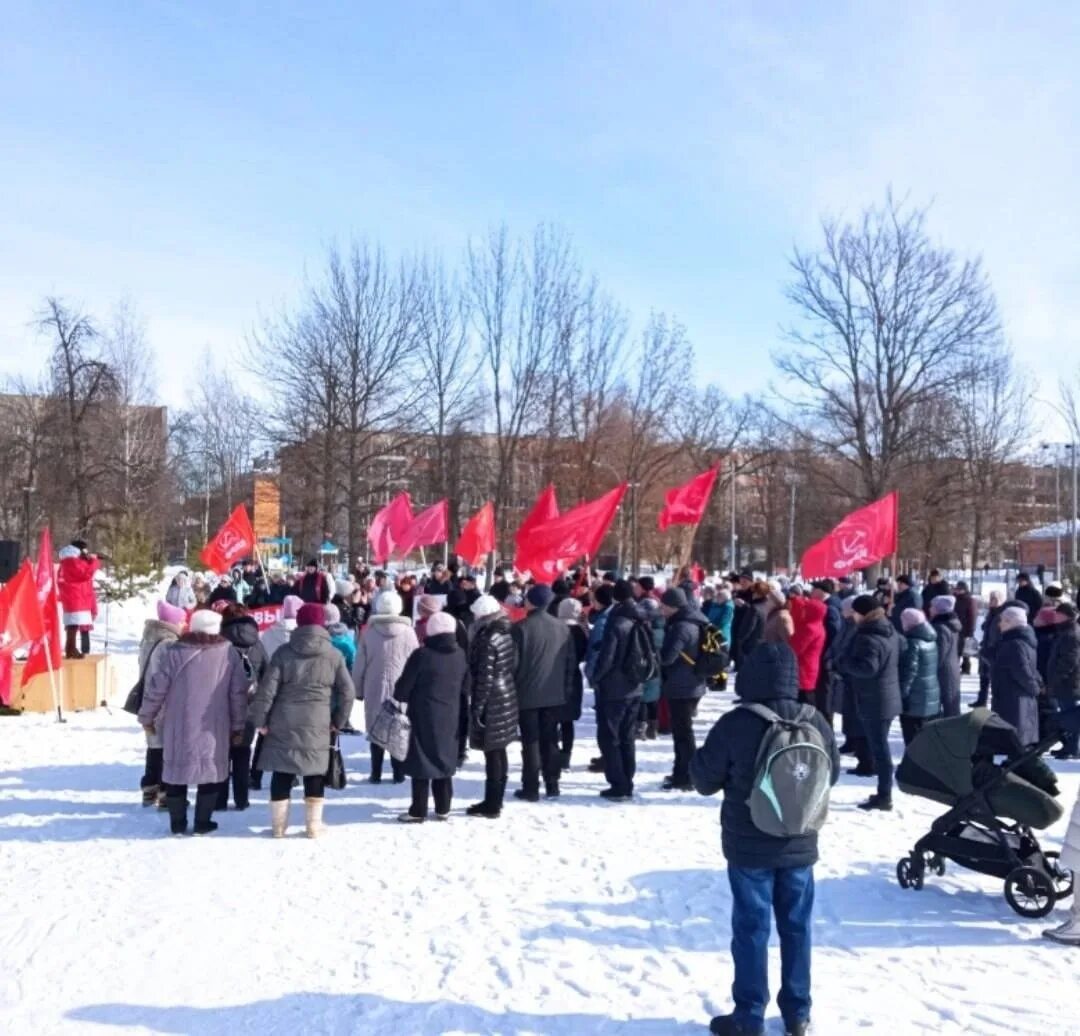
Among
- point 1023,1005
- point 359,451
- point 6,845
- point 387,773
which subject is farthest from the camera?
point 359,451

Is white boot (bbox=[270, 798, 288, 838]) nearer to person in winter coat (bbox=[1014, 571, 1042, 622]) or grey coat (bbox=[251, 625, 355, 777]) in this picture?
grey coat (bbox=[251, 625, 355, 777])

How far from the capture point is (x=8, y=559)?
50.2 ft

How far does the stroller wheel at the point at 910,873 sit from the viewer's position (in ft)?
23.0

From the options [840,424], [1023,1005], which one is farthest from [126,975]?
[840,424]

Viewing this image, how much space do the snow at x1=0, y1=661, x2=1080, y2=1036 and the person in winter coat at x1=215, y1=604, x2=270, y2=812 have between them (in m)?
0.60

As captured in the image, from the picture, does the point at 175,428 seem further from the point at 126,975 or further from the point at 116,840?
the point at 126,975

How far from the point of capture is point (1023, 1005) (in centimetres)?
522

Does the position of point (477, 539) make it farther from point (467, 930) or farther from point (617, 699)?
point (467, 930)

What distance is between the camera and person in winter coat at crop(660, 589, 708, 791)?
10.1m

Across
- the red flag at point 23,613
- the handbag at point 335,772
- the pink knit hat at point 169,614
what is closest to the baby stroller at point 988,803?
the handbag at point 335,772

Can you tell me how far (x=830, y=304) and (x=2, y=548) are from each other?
29.8 m

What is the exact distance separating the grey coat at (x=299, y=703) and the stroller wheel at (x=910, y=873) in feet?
13.8

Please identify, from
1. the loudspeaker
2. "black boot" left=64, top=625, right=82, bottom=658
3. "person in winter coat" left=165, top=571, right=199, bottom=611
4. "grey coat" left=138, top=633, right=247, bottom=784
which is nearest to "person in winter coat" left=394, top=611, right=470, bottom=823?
"grey coat" left=138, top=633, right=247, bottom=784

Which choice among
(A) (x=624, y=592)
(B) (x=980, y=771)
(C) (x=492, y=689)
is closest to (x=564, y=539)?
(A) (x=624, y=592)
